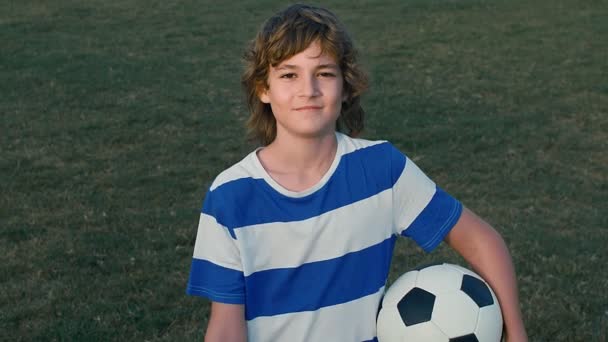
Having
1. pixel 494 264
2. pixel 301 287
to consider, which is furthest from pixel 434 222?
pixel 301 287

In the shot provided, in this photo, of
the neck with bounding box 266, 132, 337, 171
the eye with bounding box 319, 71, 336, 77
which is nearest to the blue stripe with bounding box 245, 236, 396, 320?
the neck with bounding box 266, 132, 337, 171

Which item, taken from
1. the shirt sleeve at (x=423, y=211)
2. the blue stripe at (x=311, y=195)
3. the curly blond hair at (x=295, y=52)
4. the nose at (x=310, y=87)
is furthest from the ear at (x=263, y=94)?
the shirt sleeve at (x=423, y=211)

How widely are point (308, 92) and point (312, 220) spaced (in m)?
0.38

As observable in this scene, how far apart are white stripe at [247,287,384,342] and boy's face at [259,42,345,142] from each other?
1.78 ft

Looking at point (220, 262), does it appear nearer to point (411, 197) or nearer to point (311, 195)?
point (311, 195)

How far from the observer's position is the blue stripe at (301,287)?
2676 millimetres

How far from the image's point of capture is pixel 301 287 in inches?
106

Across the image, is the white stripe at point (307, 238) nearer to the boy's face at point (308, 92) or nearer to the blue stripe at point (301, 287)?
the blue stripe at point (301, 287)

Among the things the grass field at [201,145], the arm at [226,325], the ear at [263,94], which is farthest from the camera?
the grass field at [201,145]

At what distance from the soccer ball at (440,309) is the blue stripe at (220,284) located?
47 centimetres

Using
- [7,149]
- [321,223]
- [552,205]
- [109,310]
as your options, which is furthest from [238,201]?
[7,149]

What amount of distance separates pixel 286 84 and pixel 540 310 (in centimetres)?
267

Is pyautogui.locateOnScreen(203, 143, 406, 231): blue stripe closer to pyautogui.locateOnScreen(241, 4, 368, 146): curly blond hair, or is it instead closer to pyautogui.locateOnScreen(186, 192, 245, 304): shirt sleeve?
pyautogui.locateOnScreen(186, 192, 245, 304): shirt sleeve

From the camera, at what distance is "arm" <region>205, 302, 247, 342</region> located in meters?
2.63
